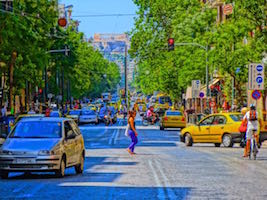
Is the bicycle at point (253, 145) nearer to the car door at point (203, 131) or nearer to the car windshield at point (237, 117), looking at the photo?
the car windshield at point (237, 117)

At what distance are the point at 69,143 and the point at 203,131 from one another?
1905 cm

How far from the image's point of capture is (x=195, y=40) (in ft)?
240

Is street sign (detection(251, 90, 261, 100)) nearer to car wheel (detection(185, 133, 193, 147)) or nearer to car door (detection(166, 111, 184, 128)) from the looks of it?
car wheel (detection(185, 133, 193, 147))


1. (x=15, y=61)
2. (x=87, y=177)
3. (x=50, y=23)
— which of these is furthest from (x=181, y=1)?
(x=87, y=177)

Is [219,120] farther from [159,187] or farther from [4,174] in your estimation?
[159,187]

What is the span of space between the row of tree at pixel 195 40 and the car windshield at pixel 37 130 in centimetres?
2530

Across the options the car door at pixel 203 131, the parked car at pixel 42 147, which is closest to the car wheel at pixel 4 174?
the parked car at pixel 42 147

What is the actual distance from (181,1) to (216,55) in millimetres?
32825

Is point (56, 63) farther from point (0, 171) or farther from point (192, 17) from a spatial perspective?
point (0, 171)

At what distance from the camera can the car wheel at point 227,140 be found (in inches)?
1528

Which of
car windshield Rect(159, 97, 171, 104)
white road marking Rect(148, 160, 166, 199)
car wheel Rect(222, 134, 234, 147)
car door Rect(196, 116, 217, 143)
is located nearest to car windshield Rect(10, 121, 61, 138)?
white road marking Rect(148, 160, 166, 199)

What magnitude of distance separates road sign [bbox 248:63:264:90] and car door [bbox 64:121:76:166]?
69.6ft

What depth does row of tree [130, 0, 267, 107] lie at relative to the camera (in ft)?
154

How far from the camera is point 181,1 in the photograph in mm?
86125
